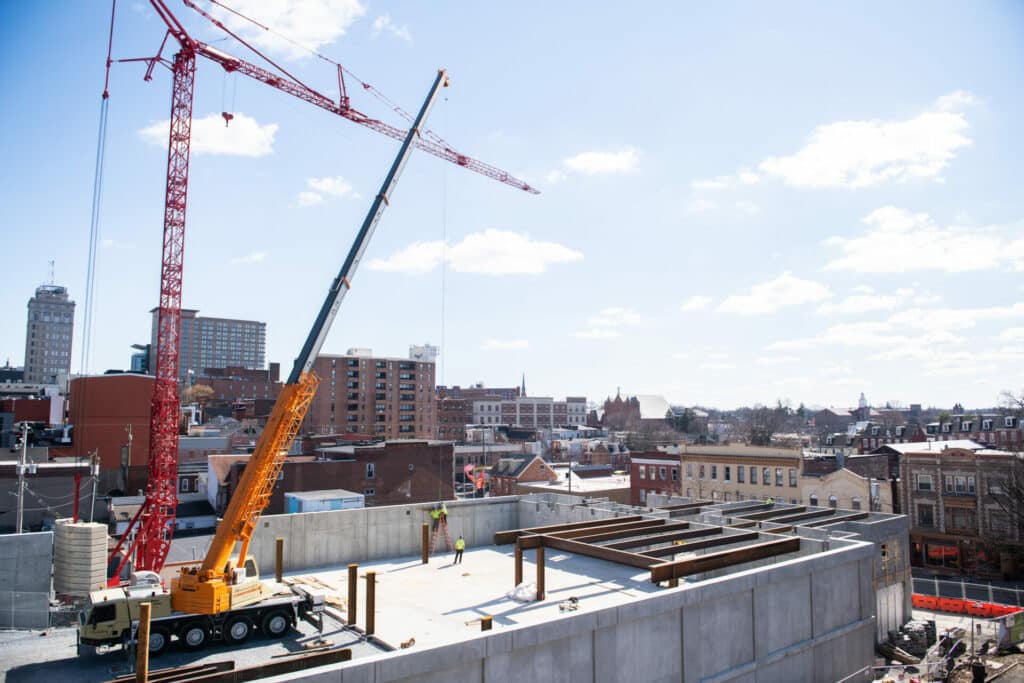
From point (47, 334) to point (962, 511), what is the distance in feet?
717

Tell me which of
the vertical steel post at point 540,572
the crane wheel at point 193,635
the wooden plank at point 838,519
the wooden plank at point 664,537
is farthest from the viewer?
the wooden plank at point 838,519

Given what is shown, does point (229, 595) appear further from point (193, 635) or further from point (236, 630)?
point (193, 635)

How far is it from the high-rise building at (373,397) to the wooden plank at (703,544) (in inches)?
3593

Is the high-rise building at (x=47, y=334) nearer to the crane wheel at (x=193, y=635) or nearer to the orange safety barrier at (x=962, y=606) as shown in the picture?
the crane wheel at (x=193, y=635)

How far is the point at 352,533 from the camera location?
89.2 ft

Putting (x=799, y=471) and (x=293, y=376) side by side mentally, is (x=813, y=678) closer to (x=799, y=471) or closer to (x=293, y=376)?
(x=293, y=376)

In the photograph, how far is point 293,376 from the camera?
864 inches

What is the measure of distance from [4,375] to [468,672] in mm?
193081

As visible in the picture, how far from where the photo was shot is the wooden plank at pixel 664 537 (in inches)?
922

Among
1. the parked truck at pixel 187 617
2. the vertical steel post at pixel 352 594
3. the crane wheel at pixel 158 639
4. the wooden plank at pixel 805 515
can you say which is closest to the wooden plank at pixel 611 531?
the vertical steel post at pixel 352 594

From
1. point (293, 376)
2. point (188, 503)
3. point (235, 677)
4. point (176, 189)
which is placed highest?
point (176, 189)

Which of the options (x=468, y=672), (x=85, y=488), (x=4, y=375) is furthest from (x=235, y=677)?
(x=4, y=375)

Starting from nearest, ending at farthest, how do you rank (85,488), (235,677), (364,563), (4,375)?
1. (235,677)
2. (364,563)
3. (85,488)
4. (4,375)

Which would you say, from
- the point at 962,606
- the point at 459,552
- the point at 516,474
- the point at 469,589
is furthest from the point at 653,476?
the point at 469,589
